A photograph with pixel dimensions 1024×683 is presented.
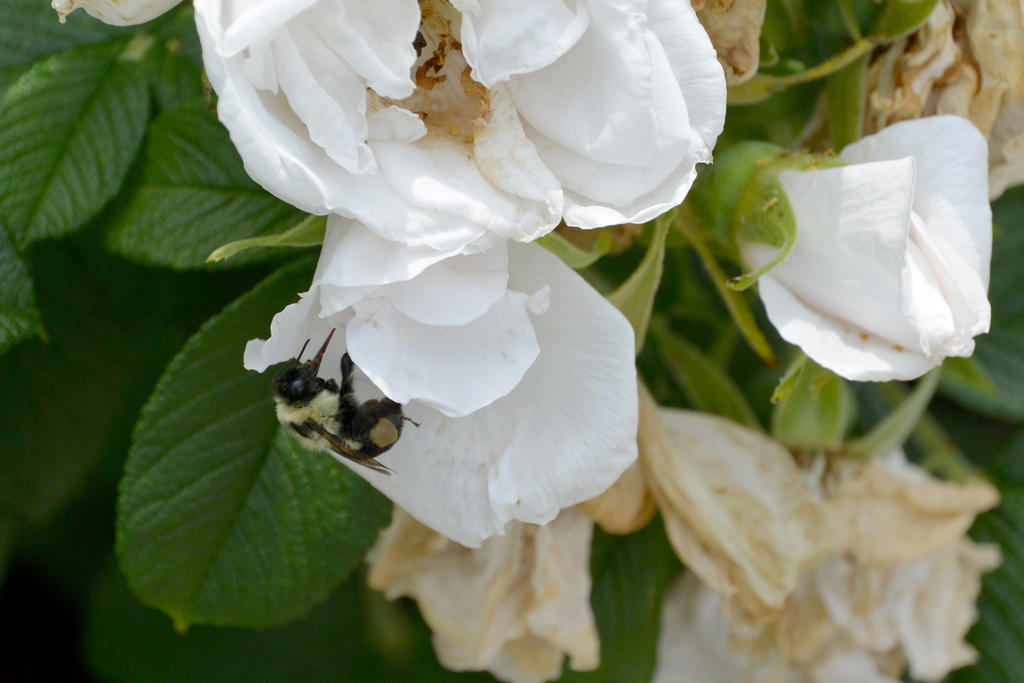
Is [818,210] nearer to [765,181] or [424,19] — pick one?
[765,181]

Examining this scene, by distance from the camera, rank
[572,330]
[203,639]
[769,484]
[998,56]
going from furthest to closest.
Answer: [203,639], [769,484], [998,56], [572,330]

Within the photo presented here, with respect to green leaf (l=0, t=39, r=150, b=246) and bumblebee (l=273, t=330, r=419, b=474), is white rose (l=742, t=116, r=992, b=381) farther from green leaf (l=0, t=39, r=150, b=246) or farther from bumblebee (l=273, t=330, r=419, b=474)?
green leaf (l=0, t=39, r=150, b=246)

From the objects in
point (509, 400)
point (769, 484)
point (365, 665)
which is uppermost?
point (509, 400)

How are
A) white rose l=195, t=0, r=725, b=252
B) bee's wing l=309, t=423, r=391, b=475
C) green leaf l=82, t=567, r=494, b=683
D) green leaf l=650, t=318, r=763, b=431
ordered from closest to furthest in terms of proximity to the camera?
white rose l=195, t=0, r=725, b=252, bee's wing l=309, t=423, r=391, b=475, green leaf l=650, t=318, r=763, b=431, green leaf l=82, t=567, r=494, b=683

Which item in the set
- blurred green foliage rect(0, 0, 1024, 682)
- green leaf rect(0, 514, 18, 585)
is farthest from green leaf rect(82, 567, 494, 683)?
green leaf rect(0, 514, 18, 585)

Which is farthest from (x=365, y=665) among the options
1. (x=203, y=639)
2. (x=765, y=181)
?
(x=765, y=181)

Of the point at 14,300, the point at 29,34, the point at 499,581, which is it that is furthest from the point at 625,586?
the point at 29,34
